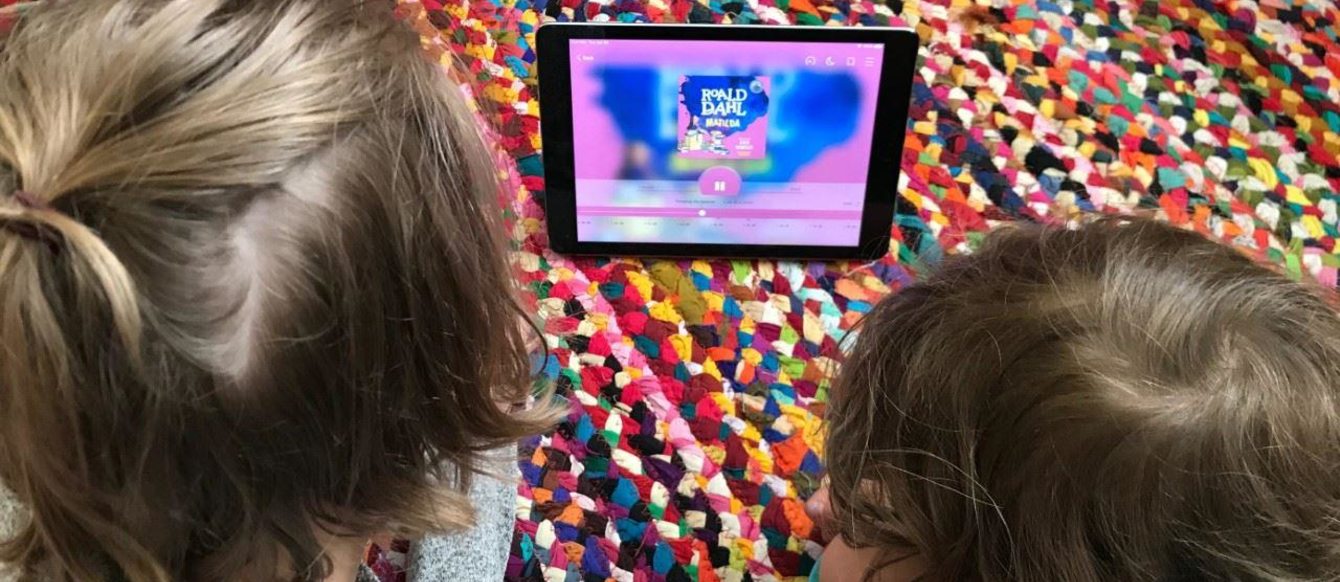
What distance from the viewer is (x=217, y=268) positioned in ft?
1.06

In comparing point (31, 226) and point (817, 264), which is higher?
point (31, 226)

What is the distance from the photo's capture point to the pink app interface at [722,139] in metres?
0.55

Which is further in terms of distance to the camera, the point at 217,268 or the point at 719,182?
the point at 719,182

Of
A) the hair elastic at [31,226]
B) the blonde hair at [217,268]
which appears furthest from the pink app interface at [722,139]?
the hair elastic at [31,226]

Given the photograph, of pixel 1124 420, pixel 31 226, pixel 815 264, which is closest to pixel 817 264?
pixel 815 264

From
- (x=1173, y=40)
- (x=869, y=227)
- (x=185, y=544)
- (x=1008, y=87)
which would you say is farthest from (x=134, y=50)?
(x=1173, y=40)

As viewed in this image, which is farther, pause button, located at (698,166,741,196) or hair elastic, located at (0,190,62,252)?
pause button, located at (698,166,741,196)

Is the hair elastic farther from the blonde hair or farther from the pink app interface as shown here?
the pink app interface

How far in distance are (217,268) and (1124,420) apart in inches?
11.0

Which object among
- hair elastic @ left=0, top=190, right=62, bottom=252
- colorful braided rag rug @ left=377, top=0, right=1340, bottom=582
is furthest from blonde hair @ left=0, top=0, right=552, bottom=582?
colorful braided rag rug @ left=377, top=0, right=1340, bottom=582

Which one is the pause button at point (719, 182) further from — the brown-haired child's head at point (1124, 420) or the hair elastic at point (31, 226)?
the hair elastic at point (31, 226)

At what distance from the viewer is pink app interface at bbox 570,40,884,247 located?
1.80 ft

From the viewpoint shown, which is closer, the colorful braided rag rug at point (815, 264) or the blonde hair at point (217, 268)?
the blonde hair at point (217, 268)

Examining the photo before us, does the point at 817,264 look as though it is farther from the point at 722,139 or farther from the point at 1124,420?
the point at 1124,420
